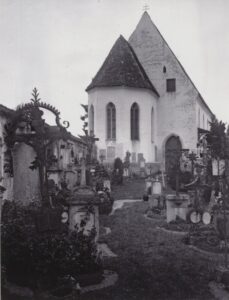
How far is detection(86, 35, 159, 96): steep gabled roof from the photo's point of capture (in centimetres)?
2700

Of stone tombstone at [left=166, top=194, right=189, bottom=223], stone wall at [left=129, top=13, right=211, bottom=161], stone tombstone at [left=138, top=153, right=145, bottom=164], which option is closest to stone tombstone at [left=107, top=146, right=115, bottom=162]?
stone tombstone at [left=138, top=153, right=145, bottom=164]

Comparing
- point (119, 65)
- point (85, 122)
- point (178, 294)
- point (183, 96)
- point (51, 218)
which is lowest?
point (178, 294)

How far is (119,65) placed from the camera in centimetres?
2769

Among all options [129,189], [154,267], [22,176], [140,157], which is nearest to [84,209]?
[154,267]

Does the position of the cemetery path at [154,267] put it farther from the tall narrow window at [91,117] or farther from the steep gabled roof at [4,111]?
the tall narrow window at [91,117]

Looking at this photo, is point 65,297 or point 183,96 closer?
point 65,297

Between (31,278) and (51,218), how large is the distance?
1.03m

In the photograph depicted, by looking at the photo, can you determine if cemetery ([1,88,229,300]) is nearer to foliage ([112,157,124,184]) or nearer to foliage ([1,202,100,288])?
foliage ([1,202,100,288])

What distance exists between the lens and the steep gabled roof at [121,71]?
27000mm

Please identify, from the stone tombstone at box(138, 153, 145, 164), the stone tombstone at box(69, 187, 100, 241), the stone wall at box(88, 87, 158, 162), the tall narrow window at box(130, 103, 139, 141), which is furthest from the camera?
the tall narrow window at box(130, 103, 139, 141)

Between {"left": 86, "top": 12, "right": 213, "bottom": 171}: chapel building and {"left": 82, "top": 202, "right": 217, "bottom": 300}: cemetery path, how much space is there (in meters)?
17.3

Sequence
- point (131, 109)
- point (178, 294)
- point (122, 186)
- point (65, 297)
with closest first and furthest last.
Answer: point (65, 297), point (178, 294), point (122, 186), point (131, 109)

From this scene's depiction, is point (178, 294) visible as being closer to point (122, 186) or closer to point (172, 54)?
point (122, 186)

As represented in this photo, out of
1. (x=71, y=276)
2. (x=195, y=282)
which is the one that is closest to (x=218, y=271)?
(x=195, y=282)
